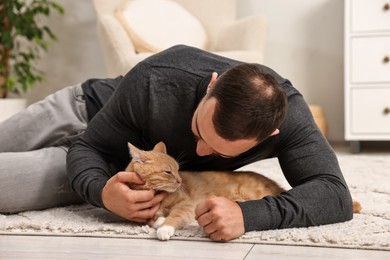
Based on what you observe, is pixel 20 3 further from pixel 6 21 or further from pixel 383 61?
pixel 383 61

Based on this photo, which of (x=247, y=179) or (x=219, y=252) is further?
(x=247, y=179)

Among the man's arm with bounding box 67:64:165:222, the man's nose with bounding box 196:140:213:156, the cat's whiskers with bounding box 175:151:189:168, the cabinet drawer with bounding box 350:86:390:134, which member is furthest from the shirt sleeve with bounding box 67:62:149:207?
the cabinet drawer with bounding box 350:86:390:134

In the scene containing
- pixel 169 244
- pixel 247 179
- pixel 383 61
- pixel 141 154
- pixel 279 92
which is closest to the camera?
pixel 279 92

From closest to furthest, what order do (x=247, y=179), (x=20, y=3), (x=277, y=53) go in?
(x=247, y=179)
(x=20, y=3)
(x=277, y=53)

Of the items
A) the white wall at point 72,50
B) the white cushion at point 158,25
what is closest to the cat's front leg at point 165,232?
the white cushion at point 158,25

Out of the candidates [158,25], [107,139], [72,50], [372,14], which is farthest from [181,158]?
[72,50]

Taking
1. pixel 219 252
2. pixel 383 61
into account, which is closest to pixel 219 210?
pixel 219 252

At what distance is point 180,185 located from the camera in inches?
55.7

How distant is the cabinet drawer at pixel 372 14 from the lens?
125 inches

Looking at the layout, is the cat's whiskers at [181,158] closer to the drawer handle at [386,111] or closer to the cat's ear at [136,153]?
the cat's ear at [136,153]

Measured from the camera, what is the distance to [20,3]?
3.55m

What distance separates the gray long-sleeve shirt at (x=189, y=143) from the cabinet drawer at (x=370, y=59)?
1.87m

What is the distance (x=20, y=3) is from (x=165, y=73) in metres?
2.43

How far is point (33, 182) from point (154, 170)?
17.9 inches
